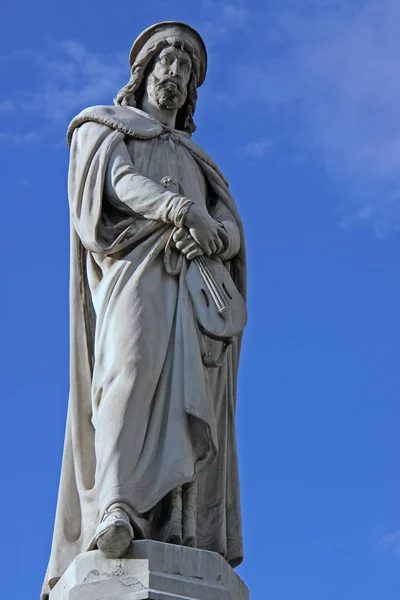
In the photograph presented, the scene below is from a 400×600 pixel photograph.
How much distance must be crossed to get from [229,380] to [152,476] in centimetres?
152

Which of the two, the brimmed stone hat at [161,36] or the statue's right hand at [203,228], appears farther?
the brimmed stone hat at [161,36]

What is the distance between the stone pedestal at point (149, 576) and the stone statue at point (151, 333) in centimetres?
14

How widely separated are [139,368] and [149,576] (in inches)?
66.7

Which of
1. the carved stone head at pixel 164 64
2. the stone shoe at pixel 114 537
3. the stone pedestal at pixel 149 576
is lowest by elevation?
the stone pedestal at pixel 149 576

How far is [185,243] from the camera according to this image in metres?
12.6

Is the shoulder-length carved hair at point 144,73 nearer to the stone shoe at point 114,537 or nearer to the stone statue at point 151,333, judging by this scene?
the stone statue at point 151,333

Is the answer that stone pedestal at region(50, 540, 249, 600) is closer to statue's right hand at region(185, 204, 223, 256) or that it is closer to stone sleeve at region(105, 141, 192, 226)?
statue's right hand at region(185, 204, 223, 256)


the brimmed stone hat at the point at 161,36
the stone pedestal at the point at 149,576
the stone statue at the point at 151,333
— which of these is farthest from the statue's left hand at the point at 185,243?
the stone pedestal at the point at 149,576

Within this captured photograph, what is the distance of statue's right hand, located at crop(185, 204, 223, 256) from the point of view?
12.6 meters

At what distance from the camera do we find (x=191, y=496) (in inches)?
468

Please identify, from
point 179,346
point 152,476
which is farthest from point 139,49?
point 152,476

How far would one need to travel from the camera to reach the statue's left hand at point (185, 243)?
12.6 meters

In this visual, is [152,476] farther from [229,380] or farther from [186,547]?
[229,380]

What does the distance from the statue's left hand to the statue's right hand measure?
3 cm
